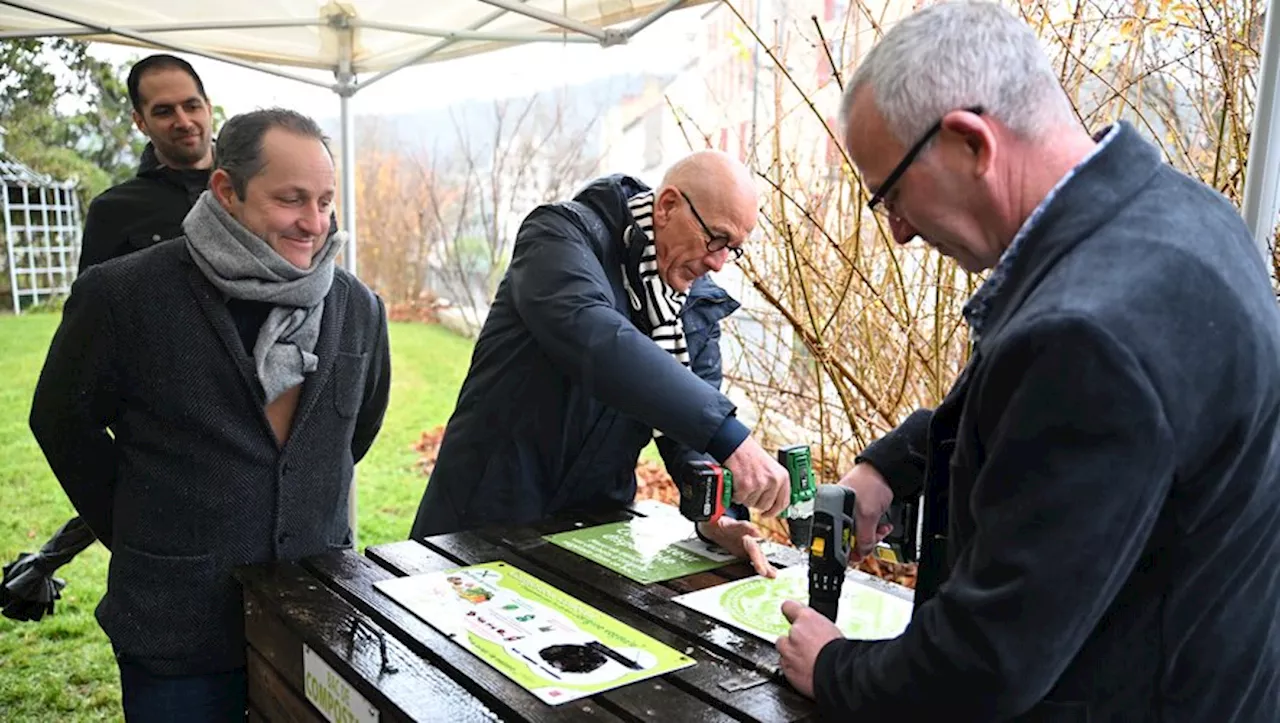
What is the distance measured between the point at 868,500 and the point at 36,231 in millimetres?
5995

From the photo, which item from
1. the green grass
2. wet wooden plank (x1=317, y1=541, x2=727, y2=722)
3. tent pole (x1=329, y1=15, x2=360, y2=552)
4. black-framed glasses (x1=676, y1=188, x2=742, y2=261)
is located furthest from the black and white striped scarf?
the green grass

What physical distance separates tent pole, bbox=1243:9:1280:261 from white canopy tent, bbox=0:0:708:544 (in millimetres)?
2017

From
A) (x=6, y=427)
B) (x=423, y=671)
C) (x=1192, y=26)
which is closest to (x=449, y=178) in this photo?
(x=6, y=427)

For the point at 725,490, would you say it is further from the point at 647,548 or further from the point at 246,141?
the point at 246,141

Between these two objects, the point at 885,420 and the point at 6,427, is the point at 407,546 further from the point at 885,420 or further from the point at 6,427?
the point at 6,427

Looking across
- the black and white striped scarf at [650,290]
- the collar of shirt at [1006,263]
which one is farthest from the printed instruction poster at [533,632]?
the black and white striped scarf at [650,290]

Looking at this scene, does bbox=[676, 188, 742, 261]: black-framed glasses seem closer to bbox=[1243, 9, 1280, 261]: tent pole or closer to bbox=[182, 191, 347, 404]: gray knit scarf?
bbox=[182, 191, 347, 404]: gray knit scarf

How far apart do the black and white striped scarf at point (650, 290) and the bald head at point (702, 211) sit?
29 millimetres

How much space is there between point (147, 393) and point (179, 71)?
1.72 metres


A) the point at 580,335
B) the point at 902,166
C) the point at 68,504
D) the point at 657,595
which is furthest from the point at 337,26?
the point at 68,504

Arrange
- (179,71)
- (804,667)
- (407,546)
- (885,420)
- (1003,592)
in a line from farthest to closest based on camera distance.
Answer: (885,420), (179,71), (407,546), (804,667), (1003,592)

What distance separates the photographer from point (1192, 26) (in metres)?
2.64

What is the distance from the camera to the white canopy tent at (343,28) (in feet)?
11.4

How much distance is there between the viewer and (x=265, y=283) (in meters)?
1.83
